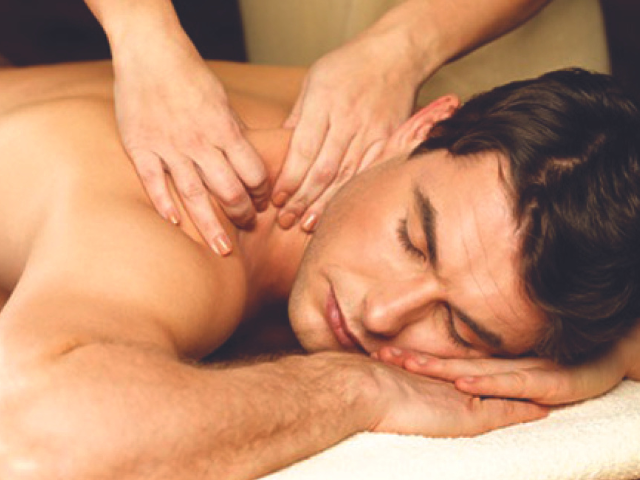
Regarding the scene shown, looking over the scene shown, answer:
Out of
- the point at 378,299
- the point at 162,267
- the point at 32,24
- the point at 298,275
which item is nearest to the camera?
the point at 162,267

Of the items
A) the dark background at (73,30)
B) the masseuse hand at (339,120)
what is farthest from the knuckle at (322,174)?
the dark background at (73,30)

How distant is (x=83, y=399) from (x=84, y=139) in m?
0.47

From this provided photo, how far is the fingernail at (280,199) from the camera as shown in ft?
4.95

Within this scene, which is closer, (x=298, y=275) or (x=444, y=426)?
(x=444, y=426)

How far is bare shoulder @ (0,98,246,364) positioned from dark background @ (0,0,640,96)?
2.94 ft

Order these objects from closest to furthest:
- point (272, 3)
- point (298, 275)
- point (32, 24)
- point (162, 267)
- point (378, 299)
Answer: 1. point (162, 267)
2. point (378, 299)
3. point (298, 275)
4. point (272, 3)
5. point (32, 24)

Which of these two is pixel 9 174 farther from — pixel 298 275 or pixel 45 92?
pixel 298 275

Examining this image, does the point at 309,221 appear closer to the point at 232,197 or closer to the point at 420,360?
the point at 232,197

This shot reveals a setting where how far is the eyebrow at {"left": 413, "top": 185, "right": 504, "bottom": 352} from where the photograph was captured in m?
1.35

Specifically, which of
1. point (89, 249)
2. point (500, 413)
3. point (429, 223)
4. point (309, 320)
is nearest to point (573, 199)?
point (429, 223)

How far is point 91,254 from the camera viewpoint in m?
1.20

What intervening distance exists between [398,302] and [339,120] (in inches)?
13.2

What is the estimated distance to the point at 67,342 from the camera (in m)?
1.06

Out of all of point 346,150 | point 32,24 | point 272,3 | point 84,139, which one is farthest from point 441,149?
point 32,24
